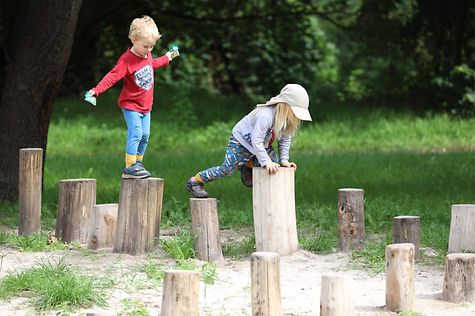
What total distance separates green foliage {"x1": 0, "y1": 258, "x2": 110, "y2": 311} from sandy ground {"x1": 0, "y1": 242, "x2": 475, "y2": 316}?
0.09 meters

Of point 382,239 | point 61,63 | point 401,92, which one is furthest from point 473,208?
point 401,92

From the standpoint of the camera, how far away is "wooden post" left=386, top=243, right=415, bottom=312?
6.57 m

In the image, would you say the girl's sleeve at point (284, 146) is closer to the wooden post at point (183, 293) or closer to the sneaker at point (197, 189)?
the sneaker at point (197, 189)

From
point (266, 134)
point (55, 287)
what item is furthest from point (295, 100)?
point (55, 287)

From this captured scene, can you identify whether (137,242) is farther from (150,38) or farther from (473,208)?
(473,208)

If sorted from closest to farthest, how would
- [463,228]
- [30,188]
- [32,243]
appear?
[463,228] < [32,243] < [30,188]

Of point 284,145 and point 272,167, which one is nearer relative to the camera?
point 272,167

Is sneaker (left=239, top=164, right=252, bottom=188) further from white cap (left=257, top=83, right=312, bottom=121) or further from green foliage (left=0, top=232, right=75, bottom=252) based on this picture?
green foliage (left=0, top=232, right=75, bottom=252)

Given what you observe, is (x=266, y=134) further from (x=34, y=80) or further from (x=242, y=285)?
(x=34, y=80)

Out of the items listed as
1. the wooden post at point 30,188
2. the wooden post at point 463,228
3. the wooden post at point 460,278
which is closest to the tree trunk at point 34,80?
the wooden post at point 30,188

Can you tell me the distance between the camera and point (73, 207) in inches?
345

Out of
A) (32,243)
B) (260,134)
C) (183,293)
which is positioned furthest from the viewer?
(32,243)

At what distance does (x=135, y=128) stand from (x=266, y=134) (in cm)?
104

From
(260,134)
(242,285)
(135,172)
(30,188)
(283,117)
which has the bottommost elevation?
(242,285)
